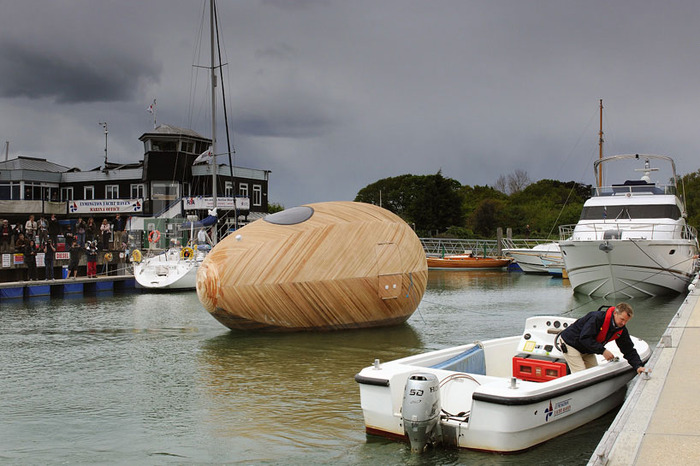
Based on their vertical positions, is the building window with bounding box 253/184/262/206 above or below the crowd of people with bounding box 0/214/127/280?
above

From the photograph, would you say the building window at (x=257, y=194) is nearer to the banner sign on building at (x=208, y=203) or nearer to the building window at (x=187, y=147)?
the building window at (x=187, y=147)

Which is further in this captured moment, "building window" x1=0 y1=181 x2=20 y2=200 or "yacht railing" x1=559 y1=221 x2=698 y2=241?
"building window" x1=0 y1=181 x2=20 y2=200

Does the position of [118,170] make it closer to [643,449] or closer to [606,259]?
[606,259]

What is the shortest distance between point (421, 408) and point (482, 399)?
683mm

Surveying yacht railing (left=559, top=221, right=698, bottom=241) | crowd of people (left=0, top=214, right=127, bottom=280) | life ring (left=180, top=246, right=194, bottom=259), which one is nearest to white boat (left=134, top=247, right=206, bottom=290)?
life ring (left=180, top=246, right=194, bottom=259)

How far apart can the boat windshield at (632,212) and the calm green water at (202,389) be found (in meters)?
6.17

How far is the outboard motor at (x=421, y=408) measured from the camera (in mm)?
7398

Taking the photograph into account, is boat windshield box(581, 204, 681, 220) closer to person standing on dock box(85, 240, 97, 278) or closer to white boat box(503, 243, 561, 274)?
white boat box(503, 243, 561, 274)

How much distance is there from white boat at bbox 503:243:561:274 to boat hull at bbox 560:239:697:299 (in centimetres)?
1649

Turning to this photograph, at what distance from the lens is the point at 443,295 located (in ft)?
94.0

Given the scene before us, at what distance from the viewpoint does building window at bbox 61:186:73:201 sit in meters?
58.0

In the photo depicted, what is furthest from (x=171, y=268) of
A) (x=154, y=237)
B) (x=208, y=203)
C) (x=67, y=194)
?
Answer: (x=67, y=194)

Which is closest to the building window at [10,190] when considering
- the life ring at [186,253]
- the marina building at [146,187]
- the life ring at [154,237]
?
the marina building at [146,187]

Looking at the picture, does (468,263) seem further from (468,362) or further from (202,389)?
(468,362)
